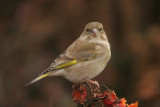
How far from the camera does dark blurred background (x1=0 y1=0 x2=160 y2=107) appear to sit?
7297 millimetres

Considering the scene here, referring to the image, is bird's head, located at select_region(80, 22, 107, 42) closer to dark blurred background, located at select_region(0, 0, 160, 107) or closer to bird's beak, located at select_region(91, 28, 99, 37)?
bird's beak, located at select_region(91, 28, 99, 37)

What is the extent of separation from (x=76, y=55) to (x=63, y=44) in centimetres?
250

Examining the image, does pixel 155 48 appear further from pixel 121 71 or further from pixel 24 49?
pixel 24 49

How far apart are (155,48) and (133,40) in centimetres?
56

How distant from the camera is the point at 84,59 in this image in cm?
541

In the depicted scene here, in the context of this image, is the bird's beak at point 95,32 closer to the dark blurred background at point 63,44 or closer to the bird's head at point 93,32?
the bird's head at point 93,32

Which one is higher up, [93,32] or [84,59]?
[93,32]

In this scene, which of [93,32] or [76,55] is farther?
[93,32]

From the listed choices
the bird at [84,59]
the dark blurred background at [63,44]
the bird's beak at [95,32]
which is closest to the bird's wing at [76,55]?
the bird at [84,59]

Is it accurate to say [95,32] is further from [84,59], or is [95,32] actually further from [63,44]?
[63,44]

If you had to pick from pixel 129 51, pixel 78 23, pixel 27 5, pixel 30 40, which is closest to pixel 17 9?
pixel 27 5

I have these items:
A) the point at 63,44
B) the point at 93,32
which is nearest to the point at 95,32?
the point at 93,32

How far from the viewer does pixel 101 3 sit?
7688 mm

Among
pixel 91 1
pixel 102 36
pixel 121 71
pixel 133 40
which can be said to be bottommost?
pixel 121 71
